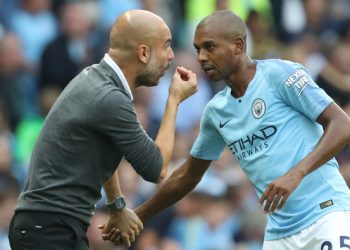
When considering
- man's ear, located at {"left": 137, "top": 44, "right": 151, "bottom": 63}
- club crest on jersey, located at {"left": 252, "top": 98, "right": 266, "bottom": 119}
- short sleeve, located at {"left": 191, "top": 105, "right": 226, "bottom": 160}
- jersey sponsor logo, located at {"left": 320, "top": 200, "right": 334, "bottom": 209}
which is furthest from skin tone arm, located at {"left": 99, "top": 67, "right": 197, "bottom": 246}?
jersey sponsor logo, located at {"left": 320, "top": 200, "right": 334, "bottom": 209}

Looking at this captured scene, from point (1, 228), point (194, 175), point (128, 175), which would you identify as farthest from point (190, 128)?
point (194, 175)

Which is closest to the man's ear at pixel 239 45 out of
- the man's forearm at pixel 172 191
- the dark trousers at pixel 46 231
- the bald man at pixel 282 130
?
the bald man at pixel 282 130

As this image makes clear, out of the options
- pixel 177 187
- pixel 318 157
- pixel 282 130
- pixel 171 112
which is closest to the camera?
pixel 318 157

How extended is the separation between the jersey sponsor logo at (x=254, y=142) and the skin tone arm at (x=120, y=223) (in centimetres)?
83

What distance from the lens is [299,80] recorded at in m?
7.68

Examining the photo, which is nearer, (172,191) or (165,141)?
(165,141)

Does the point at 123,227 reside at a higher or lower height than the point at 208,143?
lower

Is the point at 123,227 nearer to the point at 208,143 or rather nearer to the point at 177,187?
the point at 177,187

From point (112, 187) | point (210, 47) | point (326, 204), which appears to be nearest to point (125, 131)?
point (112, 187)

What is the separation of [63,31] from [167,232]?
9.28 ft

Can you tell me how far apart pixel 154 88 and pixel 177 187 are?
210 inches

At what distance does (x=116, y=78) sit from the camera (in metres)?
7.45

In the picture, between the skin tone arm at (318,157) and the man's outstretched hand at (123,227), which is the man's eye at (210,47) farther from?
the man's outstretched hand at (123,227)

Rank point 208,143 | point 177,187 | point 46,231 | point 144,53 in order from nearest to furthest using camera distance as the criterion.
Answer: point 46,231, point 144,53, point 208,143, point 177,187
